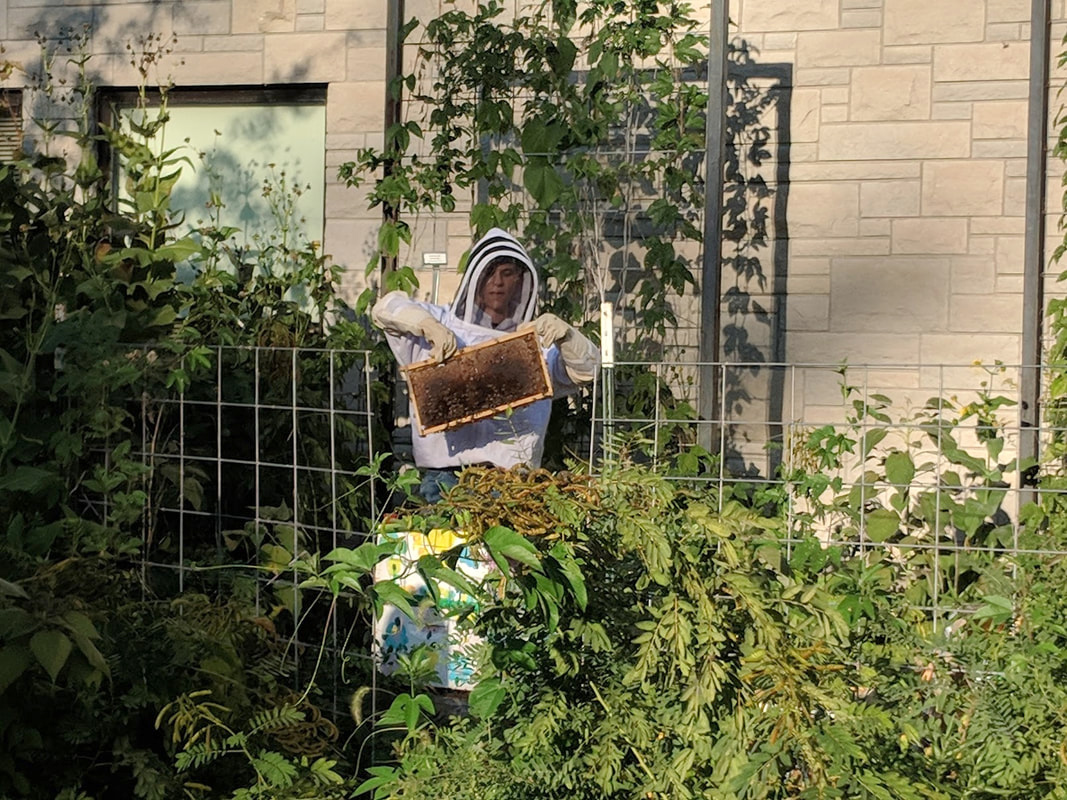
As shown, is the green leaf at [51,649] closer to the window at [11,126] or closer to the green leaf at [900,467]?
the green leaf at [900,467]

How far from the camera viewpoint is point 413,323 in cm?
412

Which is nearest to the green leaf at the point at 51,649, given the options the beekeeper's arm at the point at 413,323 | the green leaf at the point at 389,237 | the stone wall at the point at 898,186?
the beekeeper's arm at the point at 413,323

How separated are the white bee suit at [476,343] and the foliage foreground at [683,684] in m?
1.56

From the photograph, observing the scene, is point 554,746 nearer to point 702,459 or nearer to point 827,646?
point 827,646

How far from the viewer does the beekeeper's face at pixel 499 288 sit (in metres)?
4.31

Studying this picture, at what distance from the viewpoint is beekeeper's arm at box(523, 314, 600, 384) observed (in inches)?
159

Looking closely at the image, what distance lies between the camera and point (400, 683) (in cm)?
375

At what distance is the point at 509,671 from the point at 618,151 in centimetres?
362

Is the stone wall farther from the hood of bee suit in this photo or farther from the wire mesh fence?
the hood of bee suit

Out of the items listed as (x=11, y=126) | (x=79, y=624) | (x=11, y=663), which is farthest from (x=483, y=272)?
(x=11, y=126)

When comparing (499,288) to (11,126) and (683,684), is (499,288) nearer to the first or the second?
(683,684)

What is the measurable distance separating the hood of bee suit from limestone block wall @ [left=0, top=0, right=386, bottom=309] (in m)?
1.96

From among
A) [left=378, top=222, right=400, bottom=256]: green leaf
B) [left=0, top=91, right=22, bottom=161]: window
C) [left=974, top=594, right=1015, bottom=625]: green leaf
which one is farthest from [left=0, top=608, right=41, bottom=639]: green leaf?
[left=0, top=91, right=22, bottom=161]: window

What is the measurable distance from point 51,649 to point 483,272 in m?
2.08
